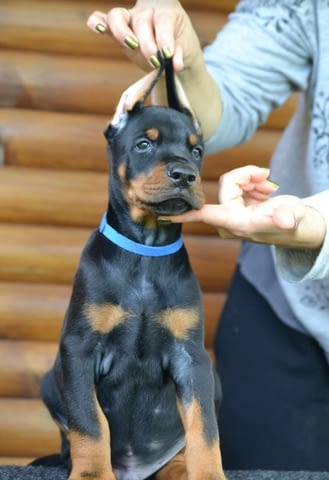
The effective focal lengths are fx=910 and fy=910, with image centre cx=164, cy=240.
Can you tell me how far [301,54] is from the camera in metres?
2.34

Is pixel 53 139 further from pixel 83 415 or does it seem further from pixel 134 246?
pixel 83 415

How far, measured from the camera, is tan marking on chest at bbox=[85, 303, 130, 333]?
1.65 m

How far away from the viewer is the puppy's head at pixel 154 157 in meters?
1.61

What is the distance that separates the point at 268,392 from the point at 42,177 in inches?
42.2

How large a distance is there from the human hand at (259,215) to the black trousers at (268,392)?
695 millimetres

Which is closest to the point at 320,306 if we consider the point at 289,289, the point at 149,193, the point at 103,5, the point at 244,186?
the point at 289,289

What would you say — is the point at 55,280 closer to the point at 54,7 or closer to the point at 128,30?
the point at 54,7

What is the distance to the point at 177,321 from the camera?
1680mm

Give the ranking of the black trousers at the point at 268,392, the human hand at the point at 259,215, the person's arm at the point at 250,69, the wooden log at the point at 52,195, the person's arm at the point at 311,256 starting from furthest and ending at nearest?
the wooden log at the point at 52,195, the black trousers at the point at 268,392, the person's arm at the point at 250,69, the person's arm at the point at 311,256, the human hand at the point at 259,215

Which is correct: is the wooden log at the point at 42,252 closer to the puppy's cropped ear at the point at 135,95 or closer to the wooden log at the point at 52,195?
the wooden log at the point at 52,195

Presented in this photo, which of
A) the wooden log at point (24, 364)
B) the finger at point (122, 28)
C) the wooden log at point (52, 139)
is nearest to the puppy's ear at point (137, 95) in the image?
the finger at point (122, 28)

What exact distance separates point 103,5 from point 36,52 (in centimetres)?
27

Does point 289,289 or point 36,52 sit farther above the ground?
point 36,52

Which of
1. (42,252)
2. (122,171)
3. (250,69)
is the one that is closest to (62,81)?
(42,252)
